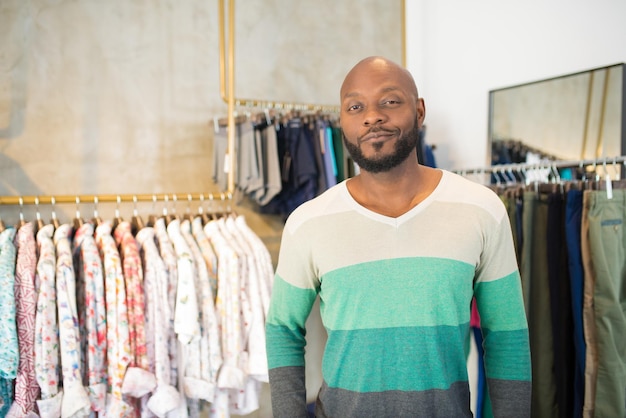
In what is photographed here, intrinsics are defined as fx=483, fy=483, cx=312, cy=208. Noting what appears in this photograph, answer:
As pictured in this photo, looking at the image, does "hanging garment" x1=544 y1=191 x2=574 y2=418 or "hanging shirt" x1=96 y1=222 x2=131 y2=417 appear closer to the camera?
"hanging shirt" x1=96 y1=222 x2=131 y2=417

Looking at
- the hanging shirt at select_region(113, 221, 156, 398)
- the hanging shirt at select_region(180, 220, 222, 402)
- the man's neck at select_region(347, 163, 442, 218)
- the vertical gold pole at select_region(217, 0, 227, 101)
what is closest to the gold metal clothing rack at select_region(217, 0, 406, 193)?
the vertical gold pole at select_region(217, 0, 227, 101)

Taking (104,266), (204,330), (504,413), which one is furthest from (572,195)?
(104,266)

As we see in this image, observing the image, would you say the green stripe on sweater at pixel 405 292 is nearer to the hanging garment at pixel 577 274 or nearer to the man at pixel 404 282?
the man at pixel 404 282

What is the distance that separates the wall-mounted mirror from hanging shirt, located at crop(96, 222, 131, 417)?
211 cm

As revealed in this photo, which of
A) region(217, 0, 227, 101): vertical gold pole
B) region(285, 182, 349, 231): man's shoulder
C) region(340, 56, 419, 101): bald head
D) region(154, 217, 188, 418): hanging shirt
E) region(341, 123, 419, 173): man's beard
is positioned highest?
region(217, 0, 227, 101): vertical gold pole

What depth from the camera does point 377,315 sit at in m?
1.05

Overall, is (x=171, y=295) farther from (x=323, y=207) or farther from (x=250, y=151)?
(x=323, y=207)

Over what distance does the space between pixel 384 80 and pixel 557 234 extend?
4.19 feet

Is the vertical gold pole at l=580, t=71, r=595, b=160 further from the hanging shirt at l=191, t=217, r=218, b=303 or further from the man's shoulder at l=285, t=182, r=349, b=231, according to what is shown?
the hanging shirt at l=191, t=217, r=218, b=303

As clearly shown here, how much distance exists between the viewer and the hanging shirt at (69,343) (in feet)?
5.38

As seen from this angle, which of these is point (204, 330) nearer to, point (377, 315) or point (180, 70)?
point (377, 315)

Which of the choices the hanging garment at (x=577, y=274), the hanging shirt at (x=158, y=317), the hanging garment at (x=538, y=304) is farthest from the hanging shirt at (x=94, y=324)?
the hanging garment at (x=577, y=274)

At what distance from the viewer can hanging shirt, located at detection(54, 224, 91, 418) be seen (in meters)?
1.64

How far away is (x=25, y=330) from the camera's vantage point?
1.65 metres
